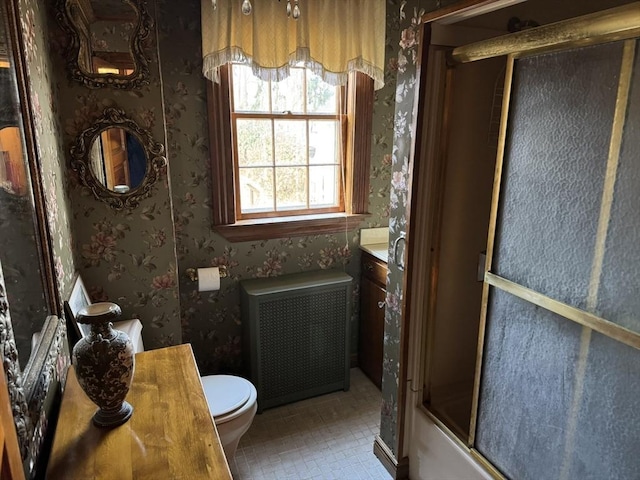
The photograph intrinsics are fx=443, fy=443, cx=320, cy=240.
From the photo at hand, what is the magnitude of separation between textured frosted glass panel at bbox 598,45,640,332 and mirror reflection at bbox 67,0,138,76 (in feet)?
6.05

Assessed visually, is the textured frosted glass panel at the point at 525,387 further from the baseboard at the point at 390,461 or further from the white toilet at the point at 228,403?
the white toilet at the point at 228,403

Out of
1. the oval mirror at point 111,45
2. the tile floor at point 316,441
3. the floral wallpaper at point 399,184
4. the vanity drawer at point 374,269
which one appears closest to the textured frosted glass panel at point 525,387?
the floral wallpaper at point 399,184

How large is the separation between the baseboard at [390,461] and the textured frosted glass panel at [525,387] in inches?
20.0

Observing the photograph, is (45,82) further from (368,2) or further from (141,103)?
(368,2)

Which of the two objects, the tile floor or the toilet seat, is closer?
the toilet seat

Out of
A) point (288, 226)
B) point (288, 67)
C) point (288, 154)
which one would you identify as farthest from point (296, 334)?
point (288, 67)

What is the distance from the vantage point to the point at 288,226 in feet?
8.68

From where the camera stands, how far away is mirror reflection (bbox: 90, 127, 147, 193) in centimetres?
194

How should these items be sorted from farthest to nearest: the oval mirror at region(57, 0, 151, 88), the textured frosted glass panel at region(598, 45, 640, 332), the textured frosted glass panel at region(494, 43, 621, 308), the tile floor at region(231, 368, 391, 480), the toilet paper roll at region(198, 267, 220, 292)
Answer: the toilet paper roll at region(198, 267, 220, 292) < the tile floor at region(231, 368, 391, 480) < the oval mirror at region(57, 0, 151, 88) < the textured frosted glass panel at region(494, 43, 621, 308) < the textured frosted glass panel at region(598, 45, 640, 332)

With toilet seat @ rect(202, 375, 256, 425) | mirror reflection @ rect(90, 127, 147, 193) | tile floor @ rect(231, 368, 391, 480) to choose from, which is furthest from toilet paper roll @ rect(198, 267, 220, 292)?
tile floor @ rect(231, 368, 391, 480)

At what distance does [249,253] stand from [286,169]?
1.82 ft

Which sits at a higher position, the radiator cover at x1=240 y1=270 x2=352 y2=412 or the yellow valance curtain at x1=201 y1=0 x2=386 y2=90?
the yellow valance curtain at x1=201 y1=0 x2=386 y2=90

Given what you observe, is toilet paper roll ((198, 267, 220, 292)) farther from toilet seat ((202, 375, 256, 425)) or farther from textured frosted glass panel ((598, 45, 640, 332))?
textured frosted glass panel ((598, 45, 640, 332))

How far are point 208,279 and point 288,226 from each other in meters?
0.56
